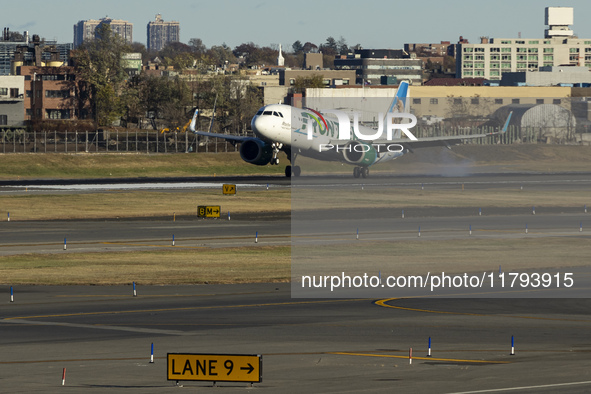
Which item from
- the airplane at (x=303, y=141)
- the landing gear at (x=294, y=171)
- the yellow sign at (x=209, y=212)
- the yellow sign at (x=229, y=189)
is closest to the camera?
the yellow sign at (x=209, y=212)

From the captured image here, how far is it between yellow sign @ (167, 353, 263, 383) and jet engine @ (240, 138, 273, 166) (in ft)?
255

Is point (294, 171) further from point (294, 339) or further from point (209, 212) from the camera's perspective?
point (294, 339)

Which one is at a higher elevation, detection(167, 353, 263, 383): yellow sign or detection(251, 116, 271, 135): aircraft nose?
detection(251, 116, 271, 135): aircraft nose

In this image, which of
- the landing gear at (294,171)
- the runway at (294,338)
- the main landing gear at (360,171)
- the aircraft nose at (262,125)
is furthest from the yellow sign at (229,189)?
the runway at (294,338)

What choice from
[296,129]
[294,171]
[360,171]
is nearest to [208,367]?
[296,129]

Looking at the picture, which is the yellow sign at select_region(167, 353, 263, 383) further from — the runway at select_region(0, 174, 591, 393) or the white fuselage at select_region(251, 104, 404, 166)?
the white fuselage at select_region(251, 104, 404, 166)

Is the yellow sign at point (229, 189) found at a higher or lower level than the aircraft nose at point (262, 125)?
lower

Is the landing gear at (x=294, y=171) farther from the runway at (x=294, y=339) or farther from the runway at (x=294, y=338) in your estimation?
the runway at (x=294, y=339)

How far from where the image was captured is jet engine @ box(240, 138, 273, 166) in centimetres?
10312

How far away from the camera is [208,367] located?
83.0 feet

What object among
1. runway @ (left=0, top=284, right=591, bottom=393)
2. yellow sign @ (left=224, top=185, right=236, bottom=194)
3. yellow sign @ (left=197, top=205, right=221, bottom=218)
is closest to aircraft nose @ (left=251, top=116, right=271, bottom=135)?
yellow sign @ (left=224, top=185, right=236, bottom=194)

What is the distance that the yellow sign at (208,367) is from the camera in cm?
2520

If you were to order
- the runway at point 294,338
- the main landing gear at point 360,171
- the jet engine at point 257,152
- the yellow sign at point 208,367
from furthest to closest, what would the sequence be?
the main landing gear at point 360,171
the jet engine at point 257,152
the runway at point 294,338
the yellow sign at point 208,367

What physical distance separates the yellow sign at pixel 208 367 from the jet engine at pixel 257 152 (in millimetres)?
77813
